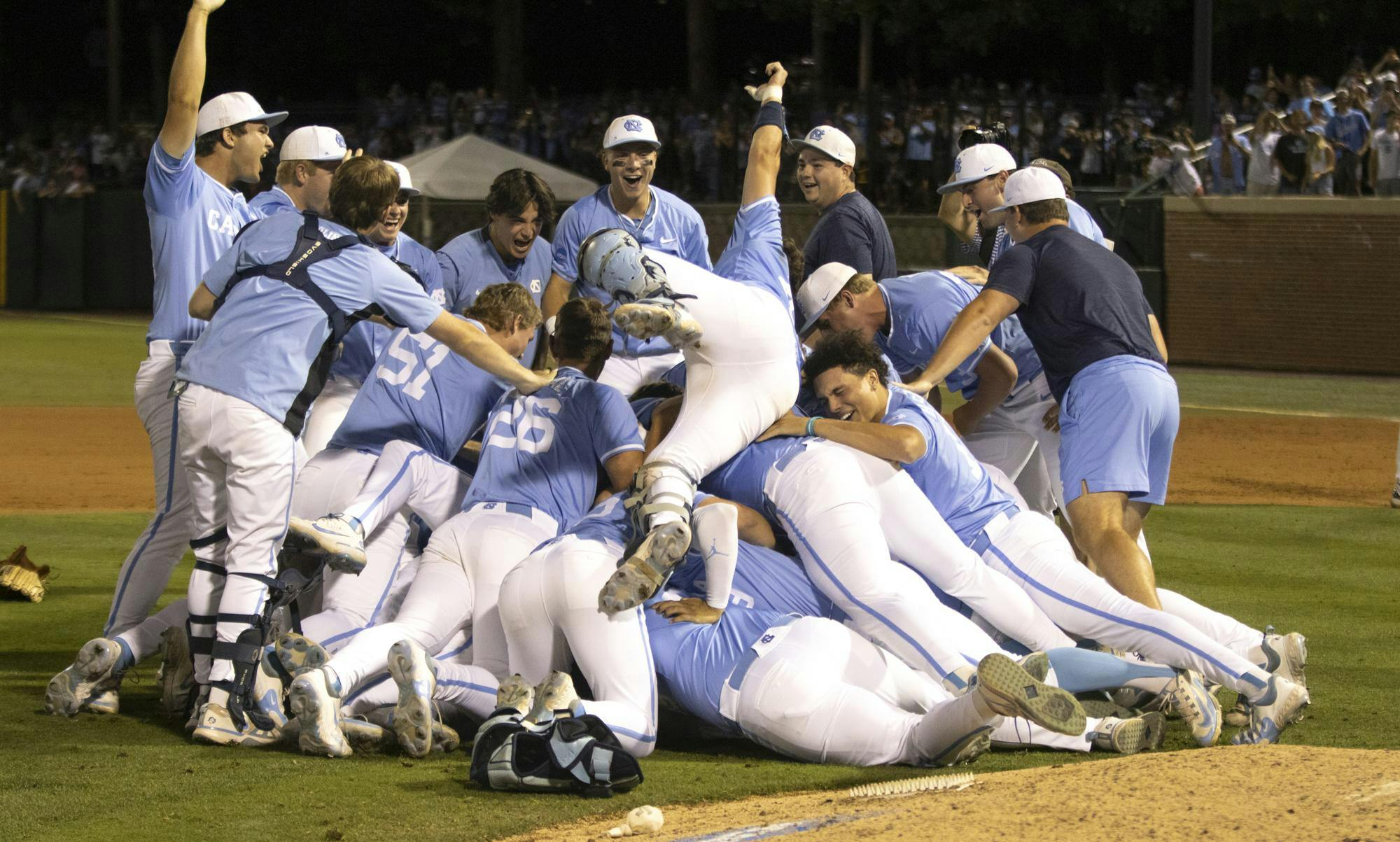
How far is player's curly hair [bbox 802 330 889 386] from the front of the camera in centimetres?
573

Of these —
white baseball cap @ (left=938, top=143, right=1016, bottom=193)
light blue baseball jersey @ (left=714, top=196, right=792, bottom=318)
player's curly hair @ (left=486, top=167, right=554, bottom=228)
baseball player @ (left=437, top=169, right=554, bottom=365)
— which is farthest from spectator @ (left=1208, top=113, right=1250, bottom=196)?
light blue baseball jersey @ (left=714, top=196, right=792, bottom=318)

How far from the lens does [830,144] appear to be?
25.2ft

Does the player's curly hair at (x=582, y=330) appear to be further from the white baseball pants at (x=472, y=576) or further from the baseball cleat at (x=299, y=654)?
the baseball cleat at (x=299, y=654)

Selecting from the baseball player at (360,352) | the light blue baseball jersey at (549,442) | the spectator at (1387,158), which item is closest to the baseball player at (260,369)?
the light blue baseball jersey at (549,442)

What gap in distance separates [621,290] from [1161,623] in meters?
2.07

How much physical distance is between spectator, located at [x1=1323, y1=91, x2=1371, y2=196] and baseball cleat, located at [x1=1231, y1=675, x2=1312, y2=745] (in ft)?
53.3

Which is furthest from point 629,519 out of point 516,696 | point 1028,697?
point 1028,697

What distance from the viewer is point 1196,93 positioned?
20688 millimetres

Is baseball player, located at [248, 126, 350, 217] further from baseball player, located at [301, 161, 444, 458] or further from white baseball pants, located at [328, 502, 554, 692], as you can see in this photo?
white baseball pants, located at [328, 502, 554, 692]

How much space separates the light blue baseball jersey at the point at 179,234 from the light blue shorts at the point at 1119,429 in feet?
10.8

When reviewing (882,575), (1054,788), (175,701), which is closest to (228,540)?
(175,701)

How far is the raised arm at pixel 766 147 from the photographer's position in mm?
6332

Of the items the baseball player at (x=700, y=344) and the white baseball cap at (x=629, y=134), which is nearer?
the baseball player at (x=700, y=344)

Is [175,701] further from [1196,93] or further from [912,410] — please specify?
[1196,93]
